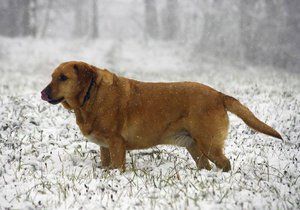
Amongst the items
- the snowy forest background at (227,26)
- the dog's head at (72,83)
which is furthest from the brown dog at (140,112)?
the snowy forest background at (227,26)

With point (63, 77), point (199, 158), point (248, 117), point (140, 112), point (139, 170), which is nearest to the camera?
point (248, 117)

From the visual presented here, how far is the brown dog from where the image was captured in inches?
212

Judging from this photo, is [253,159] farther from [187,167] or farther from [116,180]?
[116,180]

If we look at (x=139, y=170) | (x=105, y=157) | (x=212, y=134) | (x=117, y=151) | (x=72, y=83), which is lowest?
(x=139, y=170)

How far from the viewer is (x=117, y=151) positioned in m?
5.48

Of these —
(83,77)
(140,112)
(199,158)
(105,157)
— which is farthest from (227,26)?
(83,77)

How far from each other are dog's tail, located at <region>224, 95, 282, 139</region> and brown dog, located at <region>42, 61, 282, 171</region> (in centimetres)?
1

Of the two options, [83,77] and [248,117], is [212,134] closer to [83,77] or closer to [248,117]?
[248,117]

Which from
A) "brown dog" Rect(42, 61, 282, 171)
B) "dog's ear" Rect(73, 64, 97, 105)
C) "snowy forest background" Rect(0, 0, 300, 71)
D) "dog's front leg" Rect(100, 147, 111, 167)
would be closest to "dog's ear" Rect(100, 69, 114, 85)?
"brown dog" Rect(42, 61, 282, 171)

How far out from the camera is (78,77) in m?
5.51

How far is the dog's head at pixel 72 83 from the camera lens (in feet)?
17.8

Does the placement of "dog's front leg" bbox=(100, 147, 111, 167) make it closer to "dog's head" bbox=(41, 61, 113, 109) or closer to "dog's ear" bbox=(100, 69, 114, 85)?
"dog's head" bbox=(41, 61, 113, 109)

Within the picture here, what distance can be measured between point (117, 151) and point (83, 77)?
1155 millimetres

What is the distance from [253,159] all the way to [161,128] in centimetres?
189
